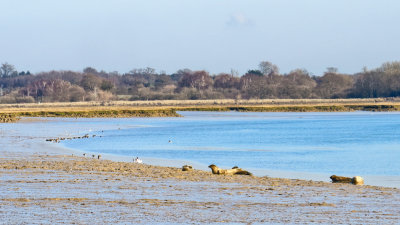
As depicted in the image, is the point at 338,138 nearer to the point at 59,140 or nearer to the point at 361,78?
the point at 59,140

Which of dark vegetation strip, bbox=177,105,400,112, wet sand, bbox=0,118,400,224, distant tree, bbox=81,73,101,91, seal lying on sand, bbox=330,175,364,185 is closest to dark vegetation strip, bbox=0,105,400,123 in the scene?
dark vegetation strip, bbox=177,105,400,112

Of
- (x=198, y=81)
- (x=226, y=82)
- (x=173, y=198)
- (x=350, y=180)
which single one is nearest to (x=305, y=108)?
(x=226, y=82)

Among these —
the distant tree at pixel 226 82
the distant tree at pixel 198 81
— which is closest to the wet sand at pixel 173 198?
the distant tree at pixel 198 81

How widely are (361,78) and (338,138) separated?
9862 cm

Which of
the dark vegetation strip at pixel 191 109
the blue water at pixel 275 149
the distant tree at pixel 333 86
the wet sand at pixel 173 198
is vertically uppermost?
the distant tree at pixel 333 86

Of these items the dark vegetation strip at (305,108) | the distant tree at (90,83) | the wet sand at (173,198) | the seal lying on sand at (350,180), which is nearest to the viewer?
the wet sand at (173,198)

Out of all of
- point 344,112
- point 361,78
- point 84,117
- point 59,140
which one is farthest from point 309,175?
point 361,78

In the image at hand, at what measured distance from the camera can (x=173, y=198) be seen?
61.6ft

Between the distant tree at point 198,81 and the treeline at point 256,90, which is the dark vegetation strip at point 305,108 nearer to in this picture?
the treeline at point 256,90

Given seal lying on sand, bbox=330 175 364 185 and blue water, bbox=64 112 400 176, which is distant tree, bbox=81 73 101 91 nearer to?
blue water, bbox=64 112 400 176

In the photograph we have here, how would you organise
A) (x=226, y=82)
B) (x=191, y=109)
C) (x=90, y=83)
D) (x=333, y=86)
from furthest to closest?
(x=226, y=82) < (x=90, y=83) < (x=333, y=86) < (x=191, y=109)

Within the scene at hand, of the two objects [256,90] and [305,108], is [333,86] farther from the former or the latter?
[305,108]

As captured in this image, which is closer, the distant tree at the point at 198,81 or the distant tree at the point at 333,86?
the distant tree at the point at 333,86

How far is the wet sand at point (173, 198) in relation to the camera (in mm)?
15789
